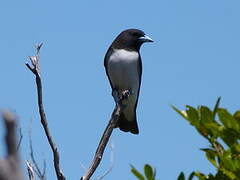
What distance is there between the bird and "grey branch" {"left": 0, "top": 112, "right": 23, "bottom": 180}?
7.58m

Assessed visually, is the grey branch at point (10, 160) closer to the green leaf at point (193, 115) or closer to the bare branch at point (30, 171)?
the green leaf at point (193, 115)

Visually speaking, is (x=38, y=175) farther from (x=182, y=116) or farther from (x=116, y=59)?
(x=116, y=59)

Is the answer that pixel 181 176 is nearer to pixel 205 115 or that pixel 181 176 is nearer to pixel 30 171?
pixel 205 115

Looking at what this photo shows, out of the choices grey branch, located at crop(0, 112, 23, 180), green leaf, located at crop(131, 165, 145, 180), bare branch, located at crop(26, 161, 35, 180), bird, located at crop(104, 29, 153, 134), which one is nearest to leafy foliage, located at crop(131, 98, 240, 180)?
green leaf, located at crop(131, 165, 145, 180)

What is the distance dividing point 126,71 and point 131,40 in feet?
3.12

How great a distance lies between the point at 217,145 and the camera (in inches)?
77.7

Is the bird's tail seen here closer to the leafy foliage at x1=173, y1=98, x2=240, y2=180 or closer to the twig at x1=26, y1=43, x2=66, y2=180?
the twig at x1=26, y1=43, x2=66, y2=180

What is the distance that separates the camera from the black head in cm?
867

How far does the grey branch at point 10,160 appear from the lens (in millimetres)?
417

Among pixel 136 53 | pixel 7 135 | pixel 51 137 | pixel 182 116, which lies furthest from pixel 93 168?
pixel 136 53

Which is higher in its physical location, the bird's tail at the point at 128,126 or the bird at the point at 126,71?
the bird at the point at 126,71

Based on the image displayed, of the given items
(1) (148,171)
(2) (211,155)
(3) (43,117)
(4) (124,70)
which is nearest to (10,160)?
(1) (148,171)

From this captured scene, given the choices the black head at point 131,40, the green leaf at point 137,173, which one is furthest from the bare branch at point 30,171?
the black head at point 131,40

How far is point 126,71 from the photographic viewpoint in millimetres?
8219
